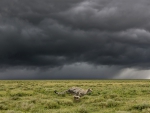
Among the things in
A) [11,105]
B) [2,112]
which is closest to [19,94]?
[11,105]

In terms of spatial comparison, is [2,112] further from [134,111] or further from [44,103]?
[134,111]

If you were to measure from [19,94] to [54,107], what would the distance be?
41.2 feet

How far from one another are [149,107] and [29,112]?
33.9 feet

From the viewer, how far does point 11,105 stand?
2394 centimetres

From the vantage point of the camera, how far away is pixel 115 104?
943 inches

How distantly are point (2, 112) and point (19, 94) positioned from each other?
14332 millimetres

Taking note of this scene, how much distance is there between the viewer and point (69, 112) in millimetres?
20297

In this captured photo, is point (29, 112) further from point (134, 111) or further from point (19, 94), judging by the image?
point (19, 94)

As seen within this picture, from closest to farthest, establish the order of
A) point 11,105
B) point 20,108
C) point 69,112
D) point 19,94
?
1. point 69,112
2. point 20,108
3. point 11,105
4. point 19,94

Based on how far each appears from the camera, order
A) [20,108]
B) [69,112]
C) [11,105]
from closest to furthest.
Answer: [69,112] → [20,108] → [11,105]

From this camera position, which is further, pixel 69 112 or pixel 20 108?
pixel 20 108

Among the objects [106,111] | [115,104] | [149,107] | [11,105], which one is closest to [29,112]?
[11,105]

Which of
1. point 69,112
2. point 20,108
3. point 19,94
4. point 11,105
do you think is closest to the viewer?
point 69,112

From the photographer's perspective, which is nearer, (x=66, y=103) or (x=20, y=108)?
(x=20, y=108)
